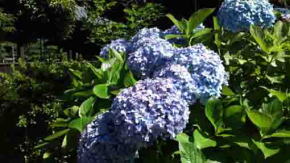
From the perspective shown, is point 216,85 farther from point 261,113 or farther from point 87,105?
point 87,105

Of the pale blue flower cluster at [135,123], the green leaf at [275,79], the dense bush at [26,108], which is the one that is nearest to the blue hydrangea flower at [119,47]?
the green leaf at [275,79]

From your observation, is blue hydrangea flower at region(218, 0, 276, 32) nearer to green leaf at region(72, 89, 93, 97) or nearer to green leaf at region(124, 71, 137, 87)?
green leaf at region(124, 71, 137, 87)

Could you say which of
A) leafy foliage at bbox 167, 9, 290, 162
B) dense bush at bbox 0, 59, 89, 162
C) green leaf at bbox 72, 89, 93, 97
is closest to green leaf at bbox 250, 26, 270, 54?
leafy foliage at bbox 167, 9, 290, 162

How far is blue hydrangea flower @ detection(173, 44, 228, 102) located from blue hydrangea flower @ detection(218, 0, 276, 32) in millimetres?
622

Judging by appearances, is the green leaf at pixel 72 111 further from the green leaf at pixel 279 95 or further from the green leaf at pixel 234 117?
the green leaf at pixel 279 95

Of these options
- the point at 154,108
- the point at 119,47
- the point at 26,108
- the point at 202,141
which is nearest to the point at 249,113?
the point at 202,141

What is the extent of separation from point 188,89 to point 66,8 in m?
11.3

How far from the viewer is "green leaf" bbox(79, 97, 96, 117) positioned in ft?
8.29

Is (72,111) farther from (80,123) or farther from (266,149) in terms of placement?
(266,149)

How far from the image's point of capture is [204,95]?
2.23 m

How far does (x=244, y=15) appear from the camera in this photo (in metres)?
2.92

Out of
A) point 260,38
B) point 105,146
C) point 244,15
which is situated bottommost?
point 105,146

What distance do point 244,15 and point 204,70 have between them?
30.0 inches

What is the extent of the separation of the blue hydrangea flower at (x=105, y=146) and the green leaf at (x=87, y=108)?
0.33m
